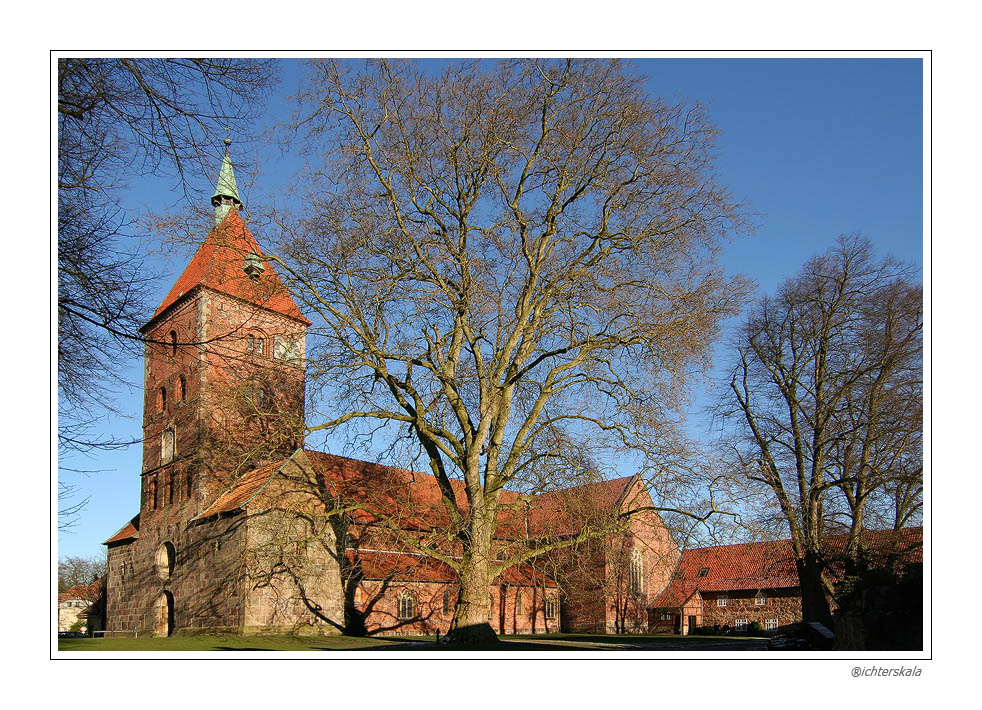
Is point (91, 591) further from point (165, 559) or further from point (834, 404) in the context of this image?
point (834, 404)

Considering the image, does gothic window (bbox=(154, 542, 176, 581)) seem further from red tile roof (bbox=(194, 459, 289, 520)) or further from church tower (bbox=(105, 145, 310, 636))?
red tile roof (bbox=(194, 459, 289, 520))

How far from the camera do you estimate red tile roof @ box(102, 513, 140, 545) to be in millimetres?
32344

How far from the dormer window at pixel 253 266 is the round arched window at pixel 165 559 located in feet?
55.8

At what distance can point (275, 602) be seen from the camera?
25625mm

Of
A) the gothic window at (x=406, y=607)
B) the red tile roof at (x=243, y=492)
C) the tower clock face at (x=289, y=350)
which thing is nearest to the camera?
the tower clock face at (x=289, y=350)

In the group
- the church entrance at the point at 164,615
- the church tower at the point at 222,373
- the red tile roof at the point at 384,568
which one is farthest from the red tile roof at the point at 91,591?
the red tile roof at the point at 384,568

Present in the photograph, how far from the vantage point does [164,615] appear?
28.8 meters

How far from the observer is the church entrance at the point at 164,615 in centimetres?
2847

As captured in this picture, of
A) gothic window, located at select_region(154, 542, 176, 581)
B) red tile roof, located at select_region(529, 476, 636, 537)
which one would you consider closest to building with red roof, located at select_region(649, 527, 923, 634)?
red tile roof, located at select_region(529, 476, 636, 537)

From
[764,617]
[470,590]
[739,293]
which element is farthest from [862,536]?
[764,617]

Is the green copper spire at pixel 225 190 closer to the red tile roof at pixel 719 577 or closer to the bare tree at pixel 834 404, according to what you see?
the bare tree at pixel 834 404
